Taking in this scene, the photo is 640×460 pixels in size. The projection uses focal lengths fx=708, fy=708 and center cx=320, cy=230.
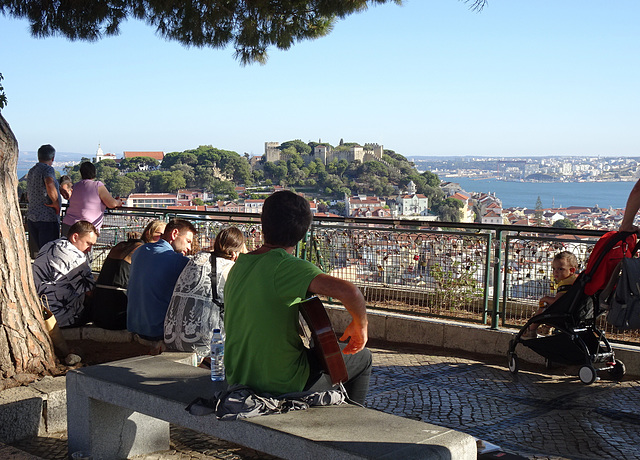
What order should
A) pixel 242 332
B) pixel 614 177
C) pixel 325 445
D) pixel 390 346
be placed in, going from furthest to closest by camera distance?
pixel 614 177, pixel 390 346, pixel 242 332, pixel 325 445

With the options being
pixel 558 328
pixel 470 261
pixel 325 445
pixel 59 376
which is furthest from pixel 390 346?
pixel 325 445

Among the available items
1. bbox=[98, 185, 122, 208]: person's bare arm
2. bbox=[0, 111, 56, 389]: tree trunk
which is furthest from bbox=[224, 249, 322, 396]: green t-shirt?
bbox=[98, 185, 122, 208]: person's bare arm

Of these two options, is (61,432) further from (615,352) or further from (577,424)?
(615,352)

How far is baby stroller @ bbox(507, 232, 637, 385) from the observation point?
5805mm

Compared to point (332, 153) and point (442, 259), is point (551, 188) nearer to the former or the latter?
point (332, 153)

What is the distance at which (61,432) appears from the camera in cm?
443

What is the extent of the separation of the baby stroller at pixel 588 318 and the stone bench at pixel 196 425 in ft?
11.1

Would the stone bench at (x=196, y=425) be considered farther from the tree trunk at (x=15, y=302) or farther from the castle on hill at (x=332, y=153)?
the castle on hill at (x=332, y=153)

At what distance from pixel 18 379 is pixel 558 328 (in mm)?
4346

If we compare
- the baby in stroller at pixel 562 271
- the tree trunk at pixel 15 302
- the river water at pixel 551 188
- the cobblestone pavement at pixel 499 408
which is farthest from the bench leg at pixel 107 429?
the river water at pixel 551 188

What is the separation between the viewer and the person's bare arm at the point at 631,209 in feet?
18.4

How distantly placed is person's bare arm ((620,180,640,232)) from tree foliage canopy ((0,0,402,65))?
236 inches

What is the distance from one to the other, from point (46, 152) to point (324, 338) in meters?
7.55

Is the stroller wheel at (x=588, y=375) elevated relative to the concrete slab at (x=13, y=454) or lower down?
lower down
